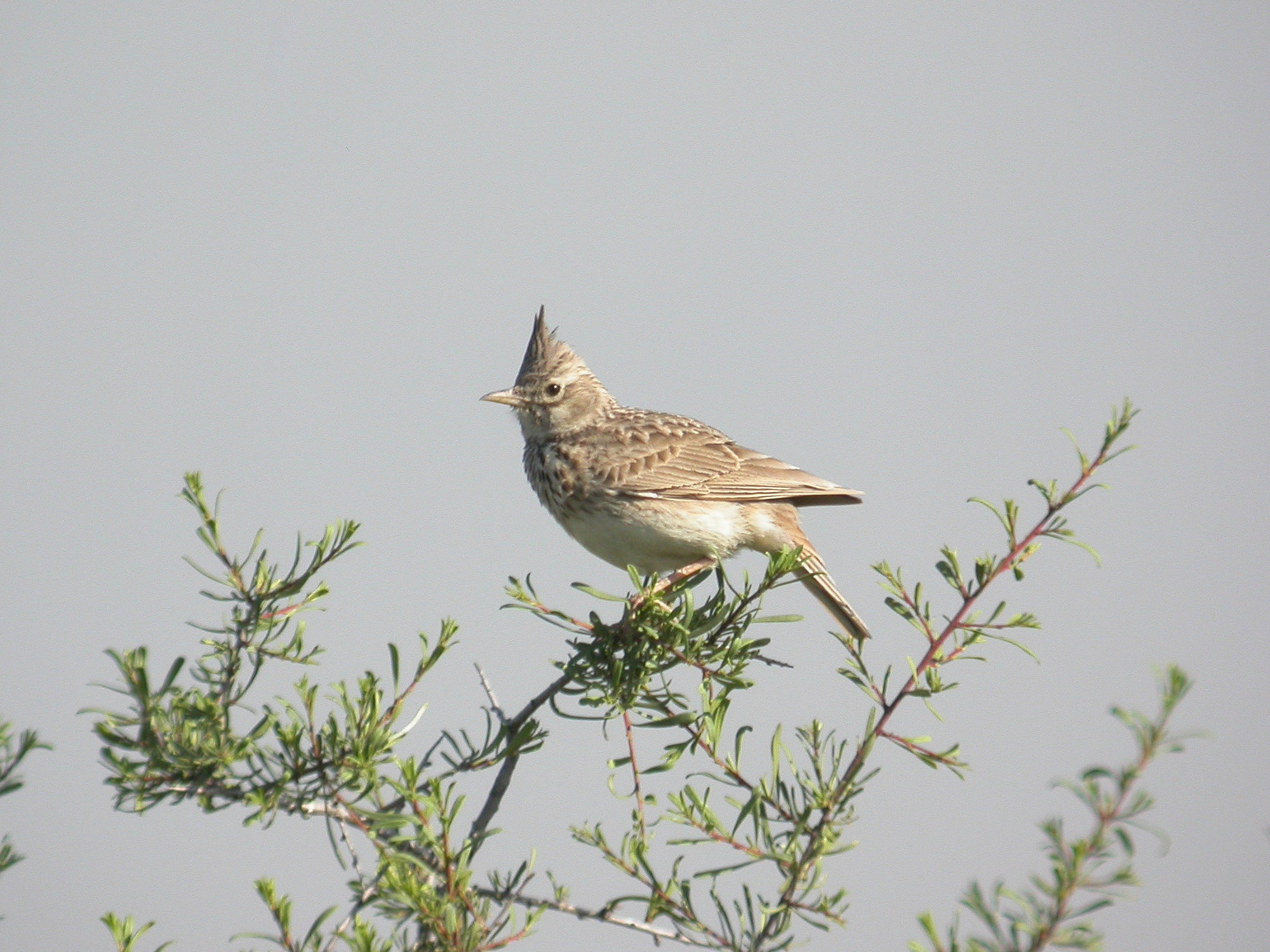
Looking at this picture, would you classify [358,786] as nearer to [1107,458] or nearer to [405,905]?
[405,905]

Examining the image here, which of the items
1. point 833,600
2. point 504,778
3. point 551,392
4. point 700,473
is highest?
point 551,392

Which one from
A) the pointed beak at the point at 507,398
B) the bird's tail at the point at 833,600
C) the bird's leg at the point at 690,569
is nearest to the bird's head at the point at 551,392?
the pointed beak at the point at 507,398

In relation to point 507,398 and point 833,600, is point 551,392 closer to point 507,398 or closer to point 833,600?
point 507,398

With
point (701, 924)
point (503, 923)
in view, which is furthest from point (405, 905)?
point (701, 924)

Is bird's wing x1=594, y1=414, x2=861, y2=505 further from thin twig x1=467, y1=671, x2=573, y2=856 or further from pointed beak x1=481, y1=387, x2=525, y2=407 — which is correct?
thin twig x1=467, y1=671, x2=573, y2=856

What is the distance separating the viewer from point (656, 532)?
20.2 ft

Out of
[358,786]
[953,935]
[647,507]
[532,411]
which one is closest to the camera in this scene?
[953,935]

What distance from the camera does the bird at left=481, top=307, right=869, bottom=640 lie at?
6.19 metres

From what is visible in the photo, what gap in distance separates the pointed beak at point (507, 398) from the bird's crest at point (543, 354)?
183mm

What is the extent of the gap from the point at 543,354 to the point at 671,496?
63.1 inches

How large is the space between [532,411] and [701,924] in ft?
14.9

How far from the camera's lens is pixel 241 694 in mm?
3211

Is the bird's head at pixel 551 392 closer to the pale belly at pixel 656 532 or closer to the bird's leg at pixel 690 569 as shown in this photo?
the pale belly at pixel 656 532

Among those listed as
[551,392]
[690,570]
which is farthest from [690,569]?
[551,392]
